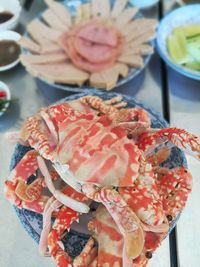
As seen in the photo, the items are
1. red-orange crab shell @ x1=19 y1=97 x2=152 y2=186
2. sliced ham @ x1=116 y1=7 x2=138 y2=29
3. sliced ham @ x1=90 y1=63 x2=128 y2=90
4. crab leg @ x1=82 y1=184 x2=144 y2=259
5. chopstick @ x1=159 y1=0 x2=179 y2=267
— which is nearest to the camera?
crab leg @ x1=82 y1=184 x2=144 y2=259

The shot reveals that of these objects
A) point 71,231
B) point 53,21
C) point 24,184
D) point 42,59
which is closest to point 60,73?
point 42,59

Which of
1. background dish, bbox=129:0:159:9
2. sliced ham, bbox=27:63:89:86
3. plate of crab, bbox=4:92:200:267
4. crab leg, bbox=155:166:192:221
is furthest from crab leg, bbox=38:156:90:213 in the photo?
background dish, bbox=129:0:159:9

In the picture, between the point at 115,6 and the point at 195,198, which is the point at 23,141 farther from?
the point at 115,6

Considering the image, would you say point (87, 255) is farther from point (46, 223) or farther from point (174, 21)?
point (174, 21)

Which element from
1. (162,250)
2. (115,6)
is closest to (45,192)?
(162,250)

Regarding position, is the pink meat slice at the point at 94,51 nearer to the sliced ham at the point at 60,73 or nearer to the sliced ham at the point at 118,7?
the sliced ham at the point at 60,73

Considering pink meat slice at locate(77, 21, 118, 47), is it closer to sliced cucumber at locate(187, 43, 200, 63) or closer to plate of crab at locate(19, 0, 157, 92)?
plate of crab at locate(19, 0, 157, 92)
